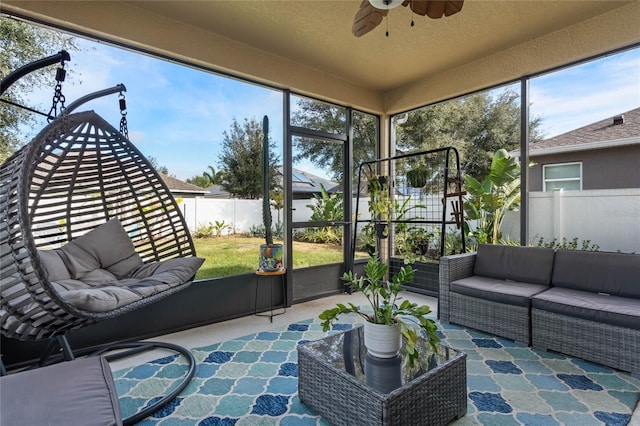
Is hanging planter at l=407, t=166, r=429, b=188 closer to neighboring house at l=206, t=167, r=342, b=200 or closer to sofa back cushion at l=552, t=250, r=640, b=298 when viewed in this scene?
neighboring house at l=206, t=167, r=342, b=200

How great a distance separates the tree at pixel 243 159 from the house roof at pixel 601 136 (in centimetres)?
312

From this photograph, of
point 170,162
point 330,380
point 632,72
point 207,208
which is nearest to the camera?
point 330,380

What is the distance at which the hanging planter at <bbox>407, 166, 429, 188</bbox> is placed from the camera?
4.11 metres

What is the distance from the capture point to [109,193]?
2.88 meters

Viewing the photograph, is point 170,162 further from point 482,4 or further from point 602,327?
point 602,327

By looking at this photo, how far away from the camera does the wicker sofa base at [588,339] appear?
2.26 m

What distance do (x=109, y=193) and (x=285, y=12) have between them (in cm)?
223

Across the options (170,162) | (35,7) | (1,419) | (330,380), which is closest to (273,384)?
(330,380)

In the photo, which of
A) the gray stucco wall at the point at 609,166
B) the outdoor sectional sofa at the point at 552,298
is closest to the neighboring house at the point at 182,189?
the outdoor sectional sofa at the point at 552,298

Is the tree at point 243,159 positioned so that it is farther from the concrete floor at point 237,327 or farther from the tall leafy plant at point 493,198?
the tall leafy plant at point 493,198

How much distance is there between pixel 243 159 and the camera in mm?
3744

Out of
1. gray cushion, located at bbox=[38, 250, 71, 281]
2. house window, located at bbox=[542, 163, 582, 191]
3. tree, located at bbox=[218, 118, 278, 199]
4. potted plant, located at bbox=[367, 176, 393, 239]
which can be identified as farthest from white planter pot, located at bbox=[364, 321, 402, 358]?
house window, located at bbox=[542, 163, 582, 191]

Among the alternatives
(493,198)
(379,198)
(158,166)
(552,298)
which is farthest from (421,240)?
(158,166)

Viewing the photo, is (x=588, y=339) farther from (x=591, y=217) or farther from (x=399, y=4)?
(x=399, y=4)
